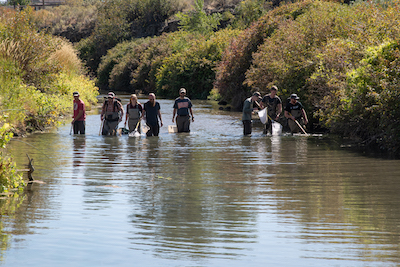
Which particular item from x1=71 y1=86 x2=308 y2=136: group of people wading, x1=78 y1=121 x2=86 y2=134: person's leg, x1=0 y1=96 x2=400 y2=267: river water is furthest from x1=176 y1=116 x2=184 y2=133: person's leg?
x1=0 y1=96 x2=400 y2=267: river water

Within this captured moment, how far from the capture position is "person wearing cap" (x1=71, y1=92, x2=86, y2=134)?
18.4 meters

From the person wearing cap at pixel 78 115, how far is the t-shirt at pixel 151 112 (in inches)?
86.0

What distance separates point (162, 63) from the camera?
194 ft

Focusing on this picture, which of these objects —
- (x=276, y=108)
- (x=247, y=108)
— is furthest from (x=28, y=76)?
(x=276, y=108)

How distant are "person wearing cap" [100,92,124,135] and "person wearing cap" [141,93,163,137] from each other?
0.83m

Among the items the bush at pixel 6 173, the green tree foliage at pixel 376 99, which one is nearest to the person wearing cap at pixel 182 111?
the green tree foliage at pixel 376 99

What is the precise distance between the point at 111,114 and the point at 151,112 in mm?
1375

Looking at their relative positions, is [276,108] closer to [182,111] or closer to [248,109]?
[248,109]

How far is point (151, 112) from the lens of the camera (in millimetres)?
18391

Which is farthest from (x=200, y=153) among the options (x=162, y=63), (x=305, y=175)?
(x=162, y=63)

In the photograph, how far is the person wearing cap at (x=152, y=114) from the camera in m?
18.2

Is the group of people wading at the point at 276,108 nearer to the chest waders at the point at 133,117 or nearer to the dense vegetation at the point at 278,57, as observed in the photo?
the dense vegetation at the point at 278,57

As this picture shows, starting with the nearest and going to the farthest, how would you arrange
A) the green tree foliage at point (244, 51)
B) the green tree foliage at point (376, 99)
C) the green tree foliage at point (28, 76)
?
the green tree foliage at point (376, 99), the green tree foliage at point (28, 76), the green tree foliage at point (244, 51)

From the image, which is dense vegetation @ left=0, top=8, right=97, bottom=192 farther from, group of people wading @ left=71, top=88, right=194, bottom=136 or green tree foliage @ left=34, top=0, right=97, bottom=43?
green tree foliage @ left=34, top=0, right=97, bottom=43
